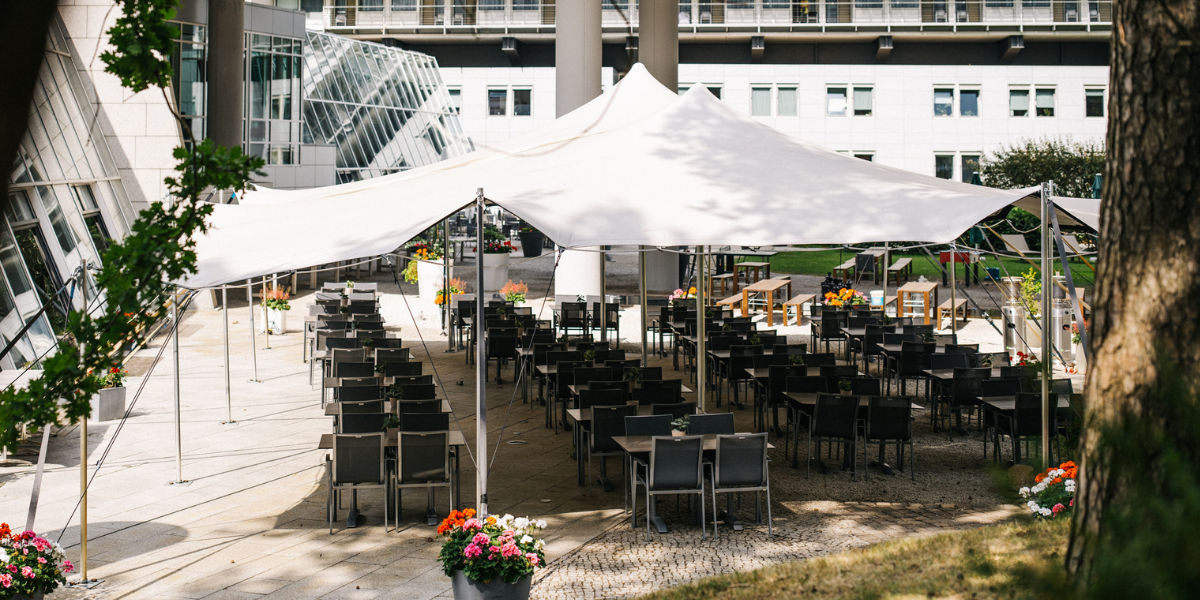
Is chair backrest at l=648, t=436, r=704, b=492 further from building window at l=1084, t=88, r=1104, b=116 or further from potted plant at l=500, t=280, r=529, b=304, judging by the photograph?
building window at l=1084, t=88, r=1104, b=116

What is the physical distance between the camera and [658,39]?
26.4 m

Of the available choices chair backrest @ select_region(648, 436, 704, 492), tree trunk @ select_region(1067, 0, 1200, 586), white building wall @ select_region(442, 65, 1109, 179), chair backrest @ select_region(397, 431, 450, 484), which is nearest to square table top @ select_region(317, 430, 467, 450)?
chair backrest @ select_region(397, 431, 450, 484)

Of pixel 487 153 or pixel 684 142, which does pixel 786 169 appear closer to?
pixel 684 142

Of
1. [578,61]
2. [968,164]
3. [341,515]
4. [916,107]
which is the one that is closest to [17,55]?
[341,515]

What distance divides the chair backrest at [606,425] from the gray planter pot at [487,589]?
301cm

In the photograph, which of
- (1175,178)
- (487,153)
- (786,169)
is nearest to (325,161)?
(487,153)

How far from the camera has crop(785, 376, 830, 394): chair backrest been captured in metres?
10.8

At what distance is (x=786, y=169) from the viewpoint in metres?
9.45

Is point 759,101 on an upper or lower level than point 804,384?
upper

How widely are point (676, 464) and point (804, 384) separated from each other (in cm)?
325

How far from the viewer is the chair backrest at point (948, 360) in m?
12.5

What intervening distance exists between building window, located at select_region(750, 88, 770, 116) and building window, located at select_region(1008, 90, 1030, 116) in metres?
11.3

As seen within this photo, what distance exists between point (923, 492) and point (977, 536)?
2494 millimetres

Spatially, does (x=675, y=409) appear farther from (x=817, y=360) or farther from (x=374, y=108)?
(x=374, y=108)
